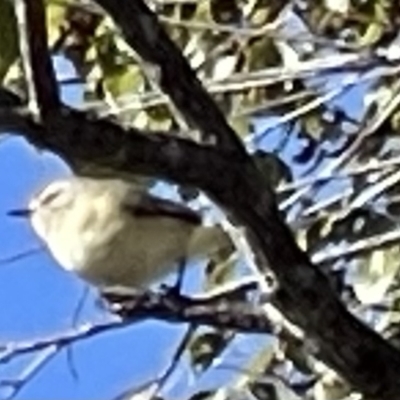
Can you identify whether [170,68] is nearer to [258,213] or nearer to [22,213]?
[258,213]

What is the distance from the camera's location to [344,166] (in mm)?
3365

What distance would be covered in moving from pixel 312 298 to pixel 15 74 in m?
1.48

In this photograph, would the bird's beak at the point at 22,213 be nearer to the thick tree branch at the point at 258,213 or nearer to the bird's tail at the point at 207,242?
the bird's tail at the point at 207,242

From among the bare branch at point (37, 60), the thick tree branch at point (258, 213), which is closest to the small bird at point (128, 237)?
the thick tree branch at point (258, 213)

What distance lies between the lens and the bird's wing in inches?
143

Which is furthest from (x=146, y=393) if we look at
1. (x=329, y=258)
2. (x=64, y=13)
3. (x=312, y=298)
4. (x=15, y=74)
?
(x=64, y=13)

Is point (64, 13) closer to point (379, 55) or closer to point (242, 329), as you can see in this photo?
point (379, 55)

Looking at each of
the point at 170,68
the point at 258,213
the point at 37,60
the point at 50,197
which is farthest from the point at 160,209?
the point at 37,60

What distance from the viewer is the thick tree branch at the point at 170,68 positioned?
1788mm

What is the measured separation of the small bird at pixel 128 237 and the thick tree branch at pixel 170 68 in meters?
1.63

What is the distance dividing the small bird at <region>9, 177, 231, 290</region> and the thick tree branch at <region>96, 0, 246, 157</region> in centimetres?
163

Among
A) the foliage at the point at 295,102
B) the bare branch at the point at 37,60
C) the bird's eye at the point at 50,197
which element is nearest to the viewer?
the bare branch at the point at 37,60

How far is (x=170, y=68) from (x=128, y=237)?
1868 millimetres

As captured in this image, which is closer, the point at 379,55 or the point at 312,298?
the point at 312,298
